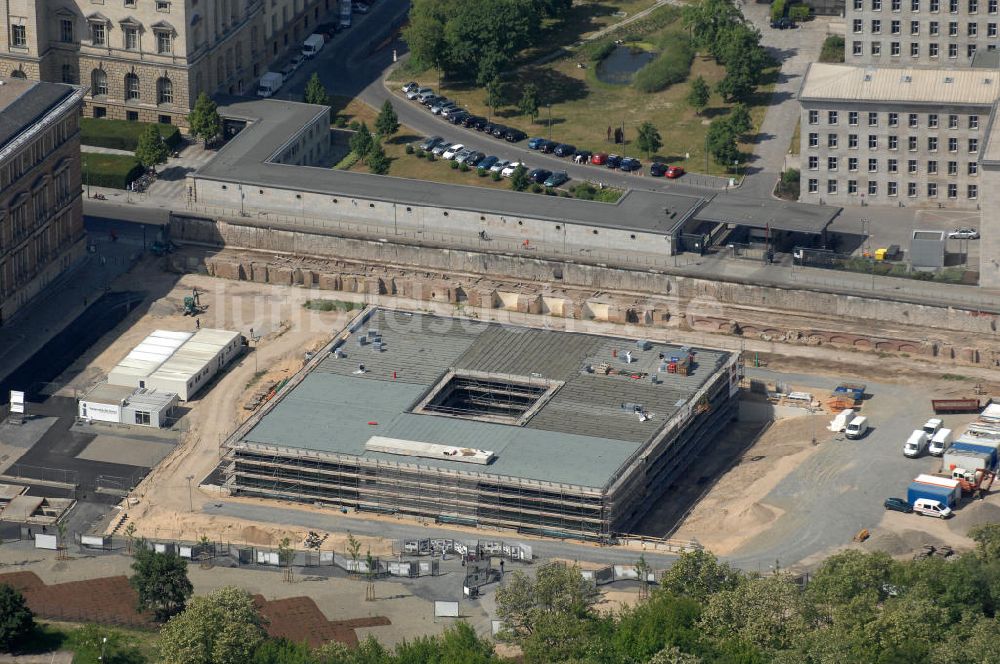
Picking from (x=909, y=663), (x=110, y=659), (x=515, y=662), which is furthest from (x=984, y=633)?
(x=110, y=659)

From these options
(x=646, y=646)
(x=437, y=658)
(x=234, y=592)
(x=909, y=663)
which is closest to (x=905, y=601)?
(x=909, y=663)

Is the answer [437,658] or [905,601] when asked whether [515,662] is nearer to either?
[437,658]

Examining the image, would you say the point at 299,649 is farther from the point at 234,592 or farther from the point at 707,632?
the point at 707,632

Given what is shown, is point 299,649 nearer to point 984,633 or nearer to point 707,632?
point 707,632

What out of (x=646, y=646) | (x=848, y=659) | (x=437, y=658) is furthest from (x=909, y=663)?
(x=437, y=658)
